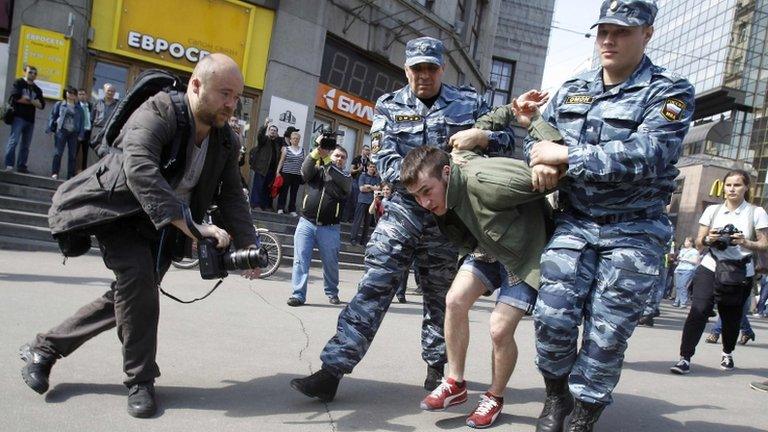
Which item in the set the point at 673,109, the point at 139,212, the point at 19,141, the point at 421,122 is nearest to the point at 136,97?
the point at 139,212

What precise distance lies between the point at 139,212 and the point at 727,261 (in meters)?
→ 5.19

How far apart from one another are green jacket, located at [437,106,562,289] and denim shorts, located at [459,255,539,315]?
0.09 metres

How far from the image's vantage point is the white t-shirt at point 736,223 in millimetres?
5711

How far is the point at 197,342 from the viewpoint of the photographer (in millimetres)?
4746

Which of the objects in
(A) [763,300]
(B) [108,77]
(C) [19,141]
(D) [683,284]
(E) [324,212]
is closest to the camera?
(E) [324,212]

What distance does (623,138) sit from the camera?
2914 millimetres

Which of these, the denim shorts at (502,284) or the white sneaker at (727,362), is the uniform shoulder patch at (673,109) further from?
the white sneaker at (727,362)

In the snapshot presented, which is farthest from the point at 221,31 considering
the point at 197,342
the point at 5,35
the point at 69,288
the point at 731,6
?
the point at 731,6

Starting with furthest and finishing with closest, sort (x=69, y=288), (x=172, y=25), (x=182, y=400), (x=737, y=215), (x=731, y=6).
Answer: (x=731, y=6) → (x=172, y=25) → (x=69, y=288) → (x=737, y=215) → (x=182, y=400)

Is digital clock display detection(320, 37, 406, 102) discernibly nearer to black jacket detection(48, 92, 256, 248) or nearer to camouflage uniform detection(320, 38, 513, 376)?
camouflage uniform detection(320, 38, 513, 376)

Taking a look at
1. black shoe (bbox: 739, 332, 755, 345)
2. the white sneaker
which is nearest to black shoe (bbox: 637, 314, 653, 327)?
black shoe (bbox: 739, 332, 755, 345)

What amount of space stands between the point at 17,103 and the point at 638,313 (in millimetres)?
11151

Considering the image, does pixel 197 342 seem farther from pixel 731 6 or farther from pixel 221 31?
pixel 731 6

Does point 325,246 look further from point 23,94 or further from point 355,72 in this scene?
point 355,72
